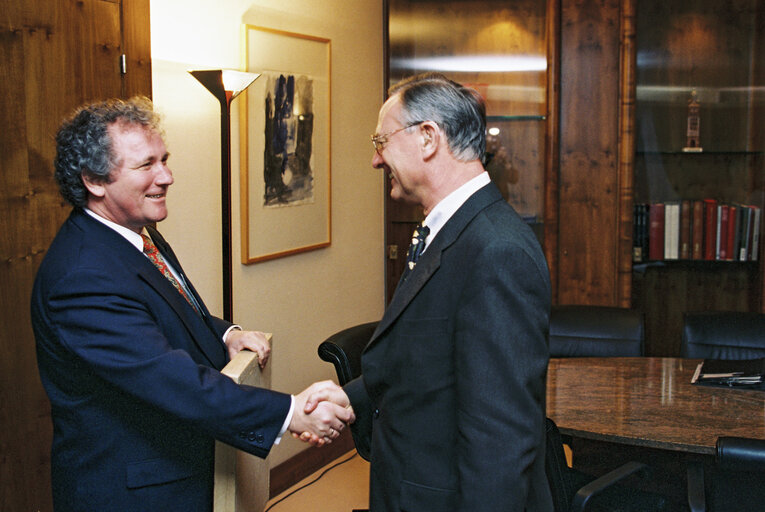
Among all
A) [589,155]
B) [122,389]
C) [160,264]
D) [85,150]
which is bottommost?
[122,389]

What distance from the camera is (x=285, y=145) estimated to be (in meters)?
4.14

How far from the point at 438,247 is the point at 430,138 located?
267 millimetres

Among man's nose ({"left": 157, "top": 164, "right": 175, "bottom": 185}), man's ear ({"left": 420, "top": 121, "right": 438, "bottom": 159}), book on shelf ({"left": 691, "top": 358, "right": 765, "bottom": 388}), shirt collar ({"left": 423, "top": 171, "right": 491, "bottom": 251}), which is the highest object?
man's ear ({"left": 420, "top": 121, "right": 438, "bottom": 159})

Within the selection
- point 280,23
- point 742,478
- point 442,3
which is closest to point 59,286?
point 742,478

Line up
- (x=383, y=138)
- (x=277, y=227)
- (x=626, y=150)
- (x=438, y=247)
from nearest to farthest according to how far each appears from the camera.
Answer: (x=438, y=247) < (x=383, y=138) < (x=277, y=227) < (x=626, y=150)

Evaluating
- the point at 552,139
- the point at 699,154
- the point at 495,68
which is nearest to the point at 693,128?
the point at 699,154

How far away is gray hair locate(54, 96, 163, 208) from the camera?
1.97m

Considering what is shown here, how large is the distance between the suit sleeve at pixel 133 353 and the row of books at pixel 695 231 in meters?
3.65

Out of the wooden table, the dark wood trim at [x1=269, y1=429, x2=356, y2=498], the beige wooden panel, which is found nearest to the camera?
the beige wooden panel

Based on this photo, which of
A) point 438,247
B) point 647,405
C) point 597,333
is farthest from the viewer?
point 597,333

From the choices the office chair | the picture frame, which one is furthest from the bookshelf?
the office chair

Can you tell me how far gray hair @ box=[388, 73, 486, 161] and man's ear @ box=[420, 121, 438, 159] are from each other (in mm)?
13

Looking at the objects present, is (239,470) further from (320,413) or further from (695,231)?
(695,231)

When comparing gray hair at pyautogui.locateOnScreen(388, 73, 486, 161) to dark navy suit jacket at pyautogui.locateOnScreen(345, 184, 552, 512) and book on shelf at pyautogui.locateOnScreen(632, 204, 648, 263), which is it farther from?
book on shelf at pyautogui.locateOnScreen(632, 204, 648, 263)
